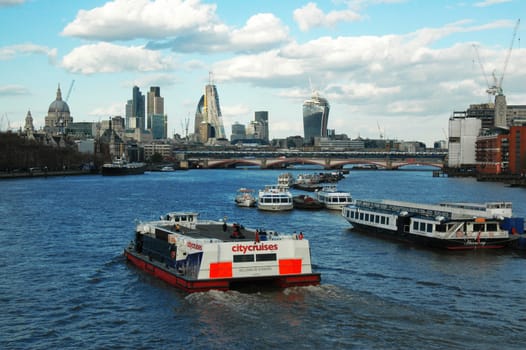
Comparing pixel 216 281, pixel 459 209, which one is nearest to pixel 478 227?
pixel 459 209

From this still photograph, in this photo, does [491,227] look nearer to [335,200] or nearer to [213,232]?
[213,232]

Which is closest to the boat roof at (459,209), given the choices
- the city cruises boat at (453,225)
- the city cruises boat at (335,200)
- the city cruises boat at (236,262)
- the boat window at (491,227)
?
the city cruises boat at (453,225)

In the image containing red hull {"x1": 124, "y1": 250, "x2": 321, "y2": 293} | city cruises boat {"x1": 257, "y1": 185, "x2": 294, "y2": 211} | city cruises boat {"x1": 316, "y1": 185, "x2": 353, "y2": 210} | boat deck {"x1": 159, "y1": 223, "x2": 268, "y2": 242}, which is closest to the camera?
red hull {"x1": 124, "y1": 250, "x2": 321, "y2": 293}

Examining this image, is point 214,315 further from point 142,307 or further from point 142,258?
point 142,258

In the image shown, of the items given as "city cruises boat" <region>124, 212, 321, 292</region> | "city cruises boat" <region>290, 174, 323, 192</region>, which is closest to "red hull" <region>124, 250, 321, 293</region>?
"city cruises boat" <region>124, 212, 321, 292</region>

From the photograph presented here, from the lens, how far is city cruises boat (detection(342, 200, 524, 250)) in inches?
1789

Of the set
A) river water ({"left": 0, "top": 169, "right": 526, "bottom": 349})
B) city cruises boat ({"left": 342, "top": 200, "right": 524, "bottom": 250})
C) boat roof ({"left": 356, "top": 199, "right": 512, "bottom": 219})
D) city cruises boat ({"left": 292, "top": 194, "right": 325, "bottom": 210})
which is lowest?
river water ({"left": 0, "top": 169, "right": 526, "bottom": 349})

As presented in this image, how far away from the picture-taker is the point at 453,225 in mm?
45625

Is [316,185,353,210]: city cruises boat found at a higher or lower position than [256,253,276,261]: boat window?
lower

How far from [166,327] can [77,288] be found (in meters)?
8.79

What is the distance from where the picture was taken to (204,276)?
31.5m

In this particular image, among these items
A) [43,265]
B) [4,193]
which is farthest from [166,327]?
[4,193]

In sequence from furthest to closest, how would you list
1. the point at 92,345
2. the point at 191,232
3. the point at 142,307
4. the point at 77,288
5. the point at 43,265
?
the point at 43,265
the point at 191,232
the point at 77,288
the point at 142,307
the point at 92,345

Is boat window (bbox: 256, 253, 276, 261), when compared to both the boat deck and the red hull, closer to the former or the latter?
the red hull
